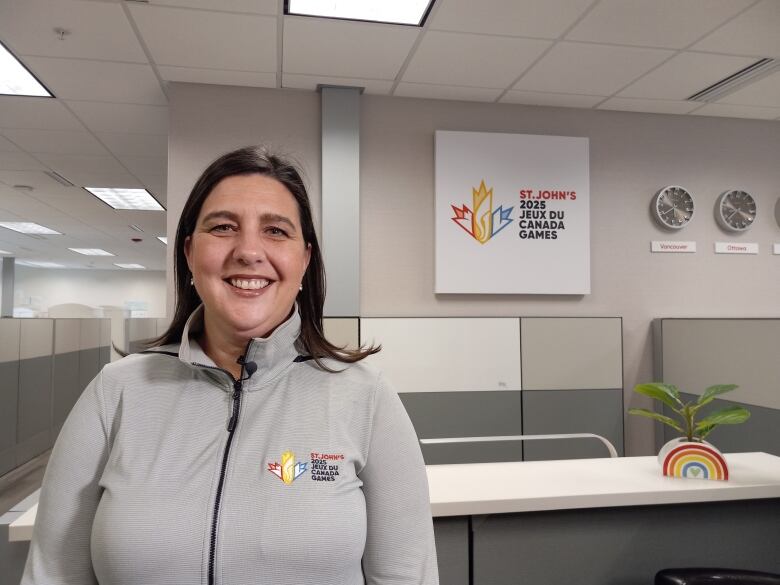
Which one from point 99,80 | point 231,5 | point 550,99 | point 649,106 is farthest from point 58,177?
point 649,106

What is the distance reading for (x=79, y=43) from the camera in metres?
2.75

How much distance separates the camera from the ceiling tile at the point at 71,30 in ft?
8.03

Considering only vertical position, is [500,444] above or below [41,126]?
below

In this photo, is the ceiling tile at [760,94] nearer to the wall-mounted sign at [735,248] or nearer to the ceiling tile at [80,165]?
the wall-mounted sign at [735,248]

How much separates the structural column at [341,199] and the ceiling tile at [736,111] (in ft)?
7.61

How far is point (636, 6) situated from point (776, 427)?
210 centimetres

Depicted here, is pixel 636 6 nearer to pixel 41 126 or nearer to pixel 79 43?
pixel 79 43

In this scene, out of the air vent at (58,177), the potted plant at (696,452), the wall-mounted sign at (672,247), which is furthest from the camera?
the air vent at (58,177)

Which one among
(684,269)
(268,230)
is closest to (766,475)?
(268,230)

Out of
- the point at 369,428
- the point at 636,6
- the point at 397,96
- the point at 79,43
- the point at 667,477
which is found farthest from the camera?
the point at 397,96

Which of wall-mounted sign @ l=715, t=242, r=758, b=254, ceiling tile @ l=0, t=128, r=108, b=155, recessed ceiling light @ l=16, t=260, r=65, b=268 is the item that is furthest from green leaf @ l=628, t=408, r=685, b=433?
recessed ceiling light @ l=16, t=260, r=65, b=268

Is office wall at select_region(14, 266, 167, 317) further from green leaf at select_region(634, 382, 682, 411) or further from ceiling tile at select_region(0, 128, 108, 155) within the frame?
green leaf at select_region(634, 382, 682, 411)

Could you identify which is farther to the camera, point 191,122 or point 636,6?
point 191,122

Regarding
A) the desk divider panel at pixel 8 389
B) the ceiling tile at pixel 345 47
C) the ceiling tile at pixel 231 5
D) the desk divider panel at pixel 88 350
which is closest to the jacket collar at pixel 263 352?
the ceiling tile at pixel 231 5
